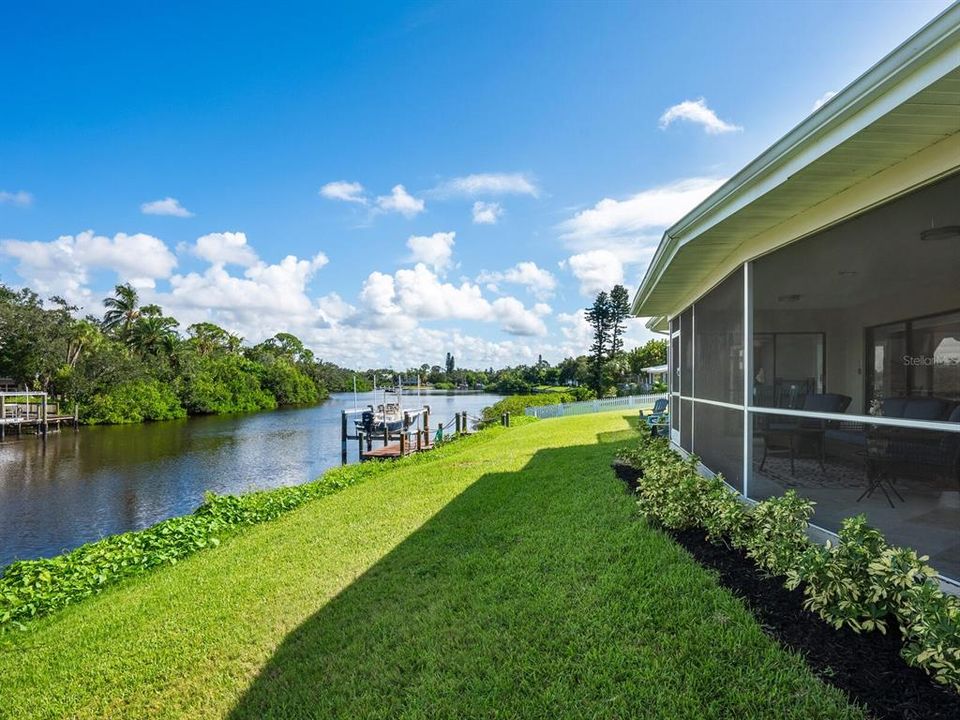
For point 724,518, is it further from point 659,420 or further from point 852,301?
point 659,420

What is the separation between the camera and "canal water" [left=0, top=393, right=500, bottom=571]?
1188 centimetres

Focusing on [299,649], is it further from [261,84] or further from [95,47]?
[95,47]

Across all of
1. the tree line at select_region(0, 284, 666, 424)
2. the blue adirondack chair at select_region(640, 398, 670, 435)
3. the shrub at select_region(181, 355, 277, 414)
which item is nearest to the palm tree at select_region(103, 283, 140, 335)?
the tree line at select_region(0, 284, 666, 424)

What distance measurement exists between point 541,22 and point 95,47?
39.9 ft

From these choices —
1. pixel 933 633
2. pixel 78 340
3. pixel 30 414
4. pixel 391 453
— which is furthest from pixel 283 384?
pixel 933 633

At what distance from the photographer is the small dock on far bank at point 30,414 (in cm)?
2744

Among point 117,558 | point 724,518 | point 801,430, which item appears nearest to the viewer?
point 724,518

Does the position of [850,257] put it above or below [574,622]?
above

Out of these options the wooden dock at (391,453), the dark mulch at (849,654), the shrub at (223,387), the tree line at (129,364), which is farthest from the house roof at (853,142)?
the shrub at (223,387)

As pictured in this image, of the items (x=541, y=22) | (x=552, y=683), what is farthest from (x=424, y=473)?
A: (x=541, y=22)

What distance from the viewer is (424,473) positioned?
1064cm

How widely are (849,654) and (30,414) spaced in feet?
126

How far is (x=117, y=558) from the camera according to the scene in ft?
22.3

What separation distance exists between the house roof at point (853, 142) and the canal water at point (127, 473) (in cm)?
1241
